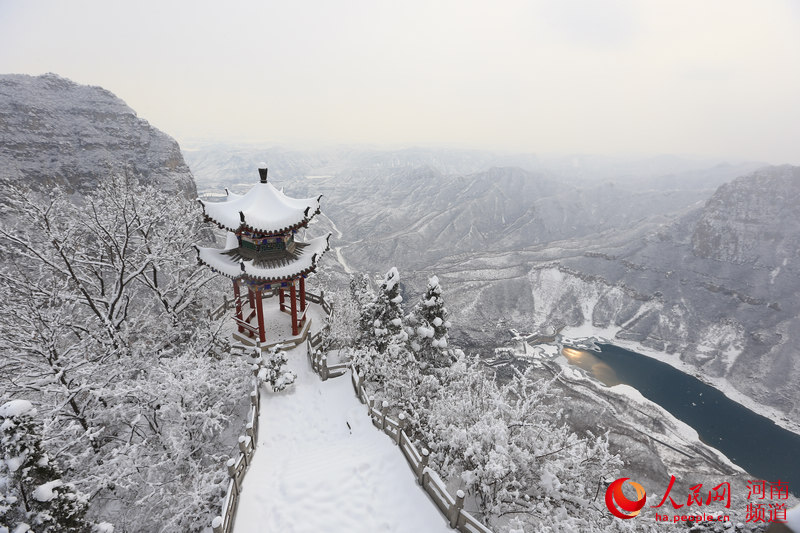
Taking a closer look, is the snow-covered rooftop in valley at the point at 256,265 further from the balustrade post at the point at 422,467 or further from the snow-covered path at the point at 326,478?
the balustrade post at the point at 422,467

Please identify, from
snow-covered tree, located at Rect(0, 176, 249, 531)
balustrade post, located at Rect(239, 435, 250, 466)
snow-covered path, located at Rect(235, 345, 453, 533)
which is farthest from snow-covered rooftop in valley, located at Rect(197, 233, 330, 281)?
Answer: balustrade post, located at Rect(239, 435, 250, 466)

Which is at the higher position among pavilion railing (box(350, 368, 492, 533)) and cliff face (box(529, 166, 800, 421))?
pavilion railing (box(350, 368, 492, 533))

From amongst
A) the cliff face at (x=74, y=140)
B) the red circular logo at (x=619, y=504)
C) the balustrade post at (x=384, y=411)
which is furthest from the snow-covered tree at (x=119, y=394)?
the cliff face at (x=74, y=140)

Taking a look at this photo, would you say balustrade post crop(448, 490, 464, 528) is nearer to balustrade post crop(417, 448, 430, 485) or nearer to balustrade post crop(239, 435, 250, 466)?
balustrade post crop(417, 448, 430, 485)

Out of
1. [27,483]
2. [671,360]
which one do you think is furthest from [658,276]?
[27,483]

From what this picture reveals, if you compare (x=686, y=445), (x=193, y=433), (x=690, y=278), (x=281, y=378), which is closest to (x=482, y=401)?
(x=281, y=378)

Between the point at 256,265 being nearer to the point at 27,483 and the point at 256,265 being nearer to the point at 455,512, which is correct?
the point at 27,483
